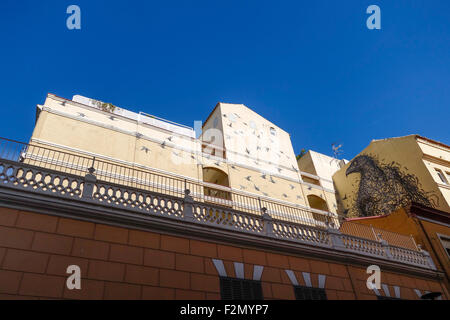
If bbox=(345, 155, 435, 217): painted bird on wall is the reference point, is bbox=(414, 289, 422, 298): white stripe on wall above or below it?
below

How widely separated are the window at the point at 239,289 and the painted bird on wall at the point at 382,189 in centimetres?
1403

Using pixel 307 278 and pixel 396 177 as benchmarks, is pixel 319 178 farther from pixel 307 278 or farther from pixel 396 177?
pixel 307 278

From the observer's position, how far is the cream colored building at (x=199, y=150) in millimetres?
17484

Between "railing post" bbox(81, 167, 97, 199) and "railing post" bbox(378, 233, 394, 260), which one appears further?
"railing post" bbox(378, 233, 394, 260)

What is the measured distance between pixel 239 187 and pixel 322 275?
10.2m

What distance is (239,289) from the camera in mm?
10102

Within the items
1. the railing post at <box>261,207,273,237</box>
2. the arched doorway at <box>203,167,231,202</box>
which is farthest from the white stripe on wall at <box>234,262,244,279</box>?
the arched doorway at <box>203,167,231,202</box>

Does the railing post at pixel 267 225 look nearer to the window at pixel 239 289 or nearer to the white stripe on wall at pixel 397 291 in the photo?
the window at pixel 239 289

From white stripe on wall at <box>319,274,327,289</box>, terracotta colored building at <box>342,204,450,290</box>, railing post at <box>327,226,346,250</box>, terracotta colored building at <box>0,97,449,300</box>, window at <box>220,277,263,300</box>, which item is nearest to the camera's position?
terracotta colored building at <box>0,97,449,300</box>

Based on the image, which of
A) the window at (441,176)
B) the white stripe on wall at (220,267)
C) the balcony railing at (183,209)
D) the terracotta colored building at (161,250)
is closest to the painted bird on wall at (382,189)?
the window at (441,176)

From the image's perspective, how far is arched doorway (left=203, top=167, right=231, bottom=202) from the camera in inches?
821

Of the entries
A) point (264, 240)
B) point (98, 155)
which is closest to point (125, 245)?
point (264, 240)

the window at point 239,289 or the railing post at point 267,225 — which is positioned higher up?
the railing post at point 267,225

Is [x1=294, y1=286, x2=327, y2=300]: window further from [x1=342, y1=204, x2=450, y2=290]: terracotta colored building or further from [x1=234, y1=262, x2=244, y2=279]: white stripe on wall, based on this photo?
[x1=342, y1=204, x2=450, y2=290]: terracotta colored building
